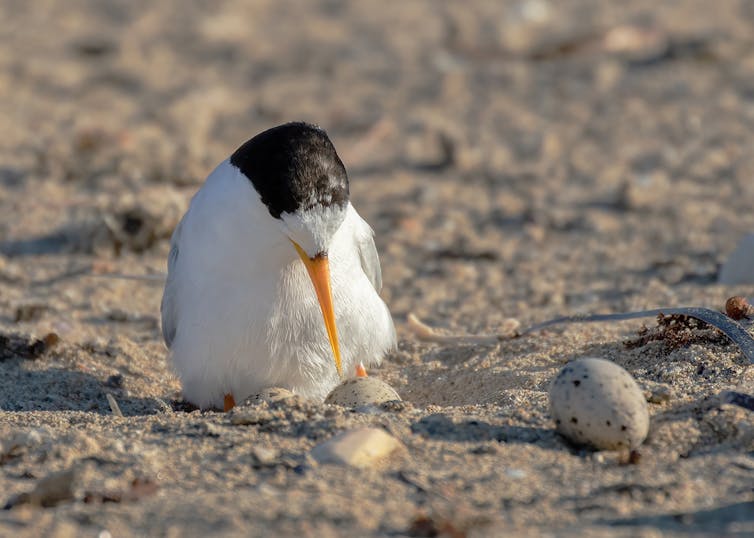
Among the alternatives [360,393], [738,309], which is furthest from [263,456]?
[738,309]

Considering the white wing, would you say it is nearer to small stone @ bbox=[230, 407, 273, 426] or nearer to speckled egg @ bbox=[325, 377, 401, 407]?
speckled egg @ bbox=[325, 377, 401, 407]

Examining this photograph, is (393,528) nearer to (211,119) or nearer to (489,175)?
(489,175)

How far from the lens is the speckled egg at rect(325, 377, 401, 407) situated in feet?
12.6

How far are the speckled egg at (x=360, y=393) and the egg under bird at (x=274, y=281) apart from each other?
9 cm

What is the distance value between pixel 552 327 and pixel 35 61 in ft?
17.8

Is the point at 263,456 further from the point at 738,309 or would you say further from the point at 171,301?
the point at 738,309

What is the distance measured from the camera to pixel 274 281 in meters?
3.97

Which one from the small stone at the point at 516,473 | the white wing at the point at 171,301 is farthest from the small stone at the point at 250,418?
the white wing at the point at 171,301

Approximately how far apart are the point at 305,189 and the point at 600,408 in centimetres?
115

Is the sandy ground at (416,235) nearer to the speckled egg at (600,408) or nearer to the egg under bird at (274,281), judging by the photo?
the speckled egg at (600,408)

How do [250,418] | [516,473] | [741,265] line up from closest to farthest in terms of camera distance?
[516,473] < [250,418] < [741,265]

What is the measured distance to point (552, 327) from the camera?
4781mm

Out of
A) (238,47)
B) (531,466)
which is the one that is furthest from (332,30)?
(531,466)

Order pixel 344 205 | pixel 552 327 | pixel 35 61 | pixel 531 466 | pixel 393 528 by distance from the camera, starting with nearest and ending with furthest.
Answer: pixel 393 528, pixel 531 466, pixel 344 205, pixel 552 327, pixel 35 61
